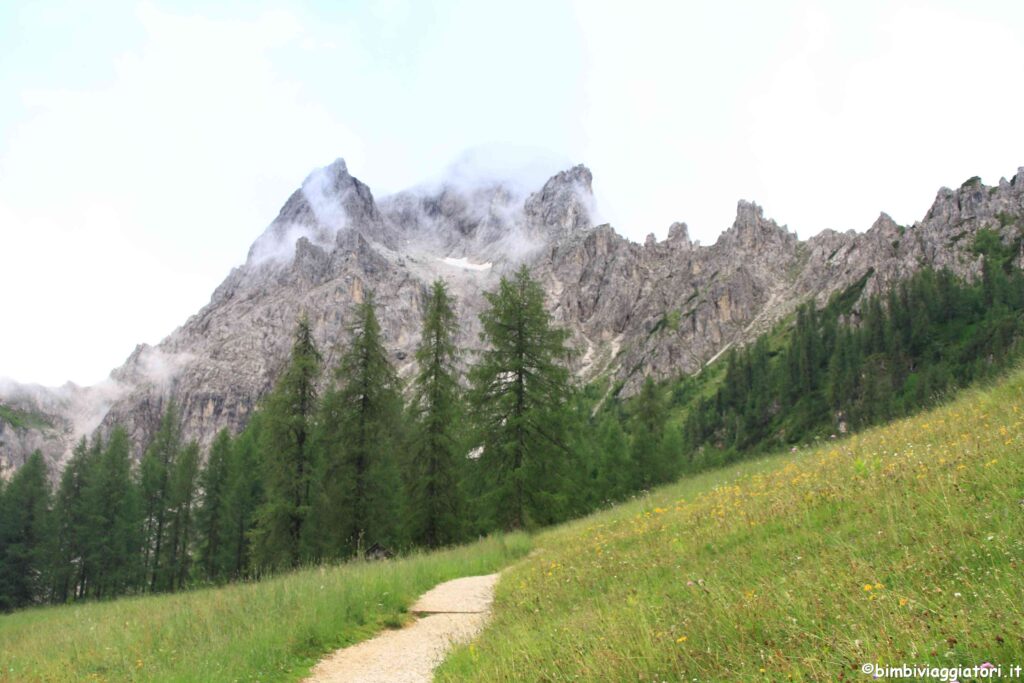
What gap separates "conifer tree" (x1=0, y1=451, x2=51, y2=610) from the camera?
44.8 m

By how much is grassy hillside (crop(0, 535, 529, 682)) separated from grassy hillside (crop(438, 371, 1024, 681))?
2.45m

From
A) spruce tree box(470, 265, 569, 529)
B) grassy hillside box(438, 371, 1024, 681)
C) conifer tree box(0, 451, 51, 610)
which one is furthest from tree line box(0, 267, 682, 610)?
conifer tree box(0, 451, 51, 610)

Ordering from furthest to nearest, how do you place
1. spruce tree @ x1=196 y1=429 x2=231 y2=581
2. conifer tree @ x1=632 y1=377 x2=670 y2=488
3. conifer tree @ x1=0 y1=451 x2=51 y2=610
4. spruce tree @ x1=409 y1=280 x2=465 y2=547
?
conifer tree @ x1=632 y1=377 x2=670 y2=488
spruce tree @ x1=196 y1=429 x2=231 y2=581
conifer tree @ x1=0 y1=451 x2=51 y2=610
spruce tree @ x1=409 y1=280 x2=465 y2=547

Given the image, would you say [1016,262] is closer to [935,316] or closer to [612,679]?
[935,316]

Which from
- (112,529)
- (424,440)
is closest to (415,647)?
(424,440)

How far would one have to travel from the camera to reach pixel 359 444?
25.6m

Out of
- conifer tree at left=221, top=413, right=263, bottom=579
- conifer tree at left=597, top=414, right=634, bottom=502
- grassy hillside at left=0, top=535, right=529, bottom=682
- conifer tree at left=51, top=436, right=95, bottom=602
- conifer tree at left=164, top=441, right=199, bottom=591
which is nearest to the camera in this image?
grassy hillside at left=0, top=535, right=529, bottom=682

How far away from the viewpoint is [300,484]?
1013 inches

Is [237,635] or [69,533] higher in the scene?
[69,533]

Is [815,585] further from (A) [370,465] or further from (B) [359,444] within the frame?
(A) [370,465]

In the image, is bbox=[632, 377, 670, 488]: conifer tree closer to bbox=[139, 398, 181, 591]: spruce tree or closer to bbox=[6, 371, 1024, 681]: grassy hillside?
bbox=[6, 371, 1024, 681]: grassy hillside

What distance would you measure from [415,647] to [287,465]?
19660mm

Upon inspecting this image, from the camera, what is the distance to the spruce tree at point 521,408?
23859 mm

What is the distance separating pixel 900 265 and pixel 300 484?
17387 cm
